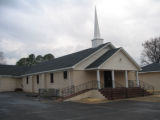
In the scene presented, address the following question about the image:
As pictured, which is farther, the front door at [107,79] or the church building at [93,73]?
the front door at [107,79]

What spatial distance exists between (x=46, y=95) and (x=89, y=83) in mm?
4917

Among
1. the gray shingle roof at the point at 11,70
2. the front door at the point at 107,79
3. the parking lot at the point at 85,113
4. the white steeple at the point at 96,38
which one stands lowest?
the parking lot at the point at 85,113

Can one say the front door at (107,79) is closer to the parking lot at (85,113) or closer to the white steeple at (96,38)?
the white steeple at (96,38)

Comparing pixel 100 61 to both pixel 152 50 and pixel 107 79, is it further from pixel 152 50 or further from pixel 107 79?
pixel 152 50

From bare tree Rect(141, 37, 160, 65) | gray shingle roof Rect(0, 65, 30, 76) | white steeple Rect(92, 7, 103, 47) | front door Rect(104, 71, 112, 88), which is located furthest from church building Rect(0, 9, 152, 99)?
bare tree Rect(141, 37, 160, 65)

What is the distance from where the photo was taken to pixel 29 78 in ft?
97.1

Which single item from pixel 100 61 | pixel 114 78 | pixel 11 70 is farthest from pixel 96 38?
pixel 11 70

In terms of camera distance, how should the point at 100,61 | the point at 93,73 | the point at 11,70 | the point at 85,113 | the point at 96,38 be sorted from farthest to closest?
the point at 11,70 < the point at 96,38 < the point at 93,73 < the point at 100,61 < the point at 85,113

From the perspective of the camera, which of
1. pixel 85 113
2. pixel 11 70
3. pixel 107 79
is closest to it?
pixel 85 113

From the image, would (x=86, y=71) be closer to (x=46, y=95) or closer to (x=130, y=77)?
(x=46, y=95)

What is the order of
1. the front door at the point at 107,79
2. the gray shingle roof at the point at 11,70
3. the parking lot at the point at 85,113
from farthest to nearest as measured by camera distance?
the gray shingle roof at the point at 11,70, the front door at the point at 107,79, the parking lot at the point at 85,113

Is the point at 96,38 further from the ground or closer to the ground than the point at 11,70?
further from the ground

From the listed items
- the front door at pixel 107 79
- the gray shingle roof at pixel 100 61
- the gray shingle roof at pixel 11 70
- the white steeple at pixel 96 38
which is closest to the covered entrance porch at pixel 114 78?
the front door at pixel 107 79

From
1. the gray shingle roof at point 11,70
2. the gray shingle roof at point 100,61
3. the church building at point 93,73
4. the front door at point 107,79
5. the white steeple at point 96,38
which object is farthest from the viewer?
the gray shingle roof at point 11,70
